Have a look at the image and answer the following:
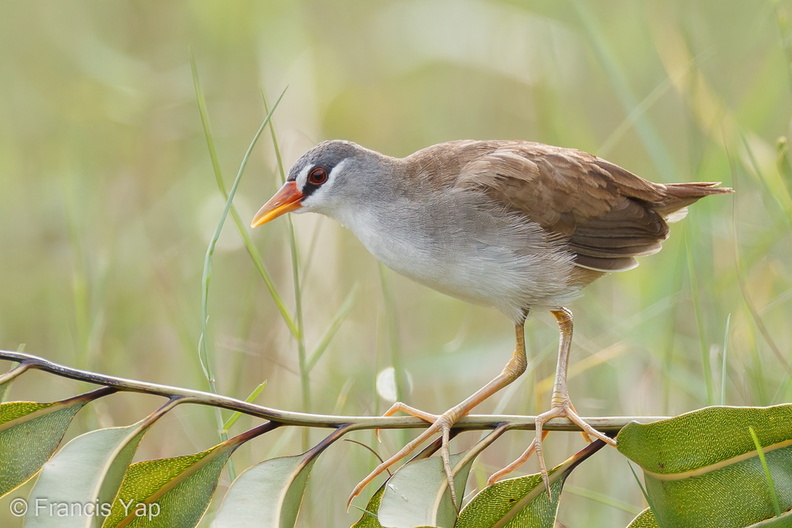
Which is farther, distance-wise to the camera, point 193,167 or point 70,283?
point 193,167

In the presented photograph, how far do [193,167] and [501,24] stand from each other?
1946mm

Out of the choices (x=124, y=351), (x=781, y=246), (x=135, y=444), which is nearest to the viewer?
(x=135, y=444)

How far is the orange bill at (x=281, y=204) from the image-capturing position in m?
3.37

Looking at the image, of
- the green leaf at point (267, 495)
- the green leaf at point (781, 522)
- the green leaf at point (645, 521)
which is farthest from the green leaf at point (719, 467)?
the green leaf at point (267, 495)

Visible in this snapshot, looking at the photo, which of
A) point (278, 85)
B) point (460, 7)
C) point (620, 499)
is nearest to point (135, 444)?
point (620, 499)

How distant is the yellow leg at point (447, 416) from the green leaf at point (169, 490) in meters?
0.37

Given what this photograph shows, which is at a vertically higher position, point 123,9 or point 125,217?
point 123,9

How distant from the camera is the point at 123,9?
18.7 feet

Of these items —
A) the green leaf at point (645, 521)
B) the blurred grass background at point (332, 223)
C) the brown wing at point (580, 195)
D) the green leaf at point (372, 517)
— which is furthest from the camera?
the blurred grass background at point (332, 223)

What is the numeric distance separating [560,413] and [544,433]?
99mm

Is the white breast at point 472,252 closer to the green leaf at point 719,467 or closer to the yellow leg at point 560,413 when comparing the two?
the yellow leg at point 560,413

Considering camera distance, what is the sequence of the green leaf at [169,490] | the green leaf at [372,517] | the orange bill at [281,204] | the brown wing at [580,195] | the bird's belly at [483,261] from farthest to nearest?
the orange bill at [281,204]
the brown wing at [580,195]
the bird's belly at [483,261]
the green leaf at [372,517]
the green leaf at [169,490]

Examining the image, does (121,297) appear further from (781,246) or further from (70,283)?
(781,246)

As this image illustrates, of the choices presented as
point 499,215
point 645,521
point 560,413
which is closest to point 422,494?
point 645,521
